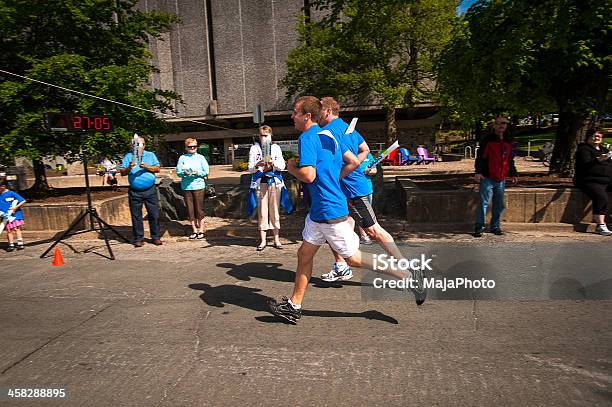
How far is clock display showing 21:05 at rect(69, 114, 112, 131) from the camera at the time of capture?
7229 millimetres

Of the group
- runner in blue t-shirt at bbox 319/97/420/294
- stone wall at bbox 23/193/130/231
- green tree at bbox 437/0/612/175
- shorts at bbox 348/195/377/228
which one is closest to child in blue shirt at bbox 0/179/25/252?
stone wall at bbox 23/193/130/231

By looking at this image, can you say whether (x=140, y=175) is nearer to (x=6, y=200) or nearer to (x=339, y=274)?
(x=6, y=200)

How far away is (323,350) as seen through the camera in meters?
3.60

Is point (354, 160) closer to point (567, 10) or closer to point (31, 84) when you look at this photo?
point (567, 10)

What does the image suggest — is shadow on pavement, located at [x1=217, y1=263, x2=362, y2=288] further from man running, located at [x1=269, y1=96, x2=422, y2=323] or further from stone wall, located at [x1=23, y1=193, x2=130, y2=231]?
stone wall, located at [x1=23, y1=193, x2=130, y2=231]

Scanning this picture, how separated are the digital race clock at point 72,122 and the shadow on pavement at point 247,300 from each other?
12.2ft

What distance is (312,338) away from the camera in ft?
12.6

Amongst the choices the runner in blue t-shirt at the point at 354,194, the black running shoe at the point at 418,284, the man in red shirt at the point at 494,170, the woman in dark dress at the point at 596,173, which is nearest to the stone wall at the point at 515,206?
the woman in dark dress at the point at 596,173

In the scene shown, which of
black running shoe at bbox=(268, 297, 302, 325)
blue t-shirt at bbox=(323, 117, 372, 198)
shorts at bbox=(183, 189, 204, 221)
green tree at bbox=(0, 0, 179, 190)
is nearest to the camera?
black running shoe at bbox=(268, 297, 302, 325)

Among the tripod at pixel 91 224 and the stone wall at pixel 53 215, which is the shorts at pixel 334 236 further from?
the stone wall at pixel 53 215

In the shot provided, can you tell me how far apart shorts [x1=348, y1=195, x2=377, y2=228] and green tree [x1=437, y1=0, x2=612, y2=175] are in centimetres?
505

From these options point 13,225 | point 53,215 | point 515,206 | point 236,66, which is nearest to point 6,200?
point 13,225

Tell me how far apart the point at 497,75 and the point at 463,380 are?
8029 millimetres

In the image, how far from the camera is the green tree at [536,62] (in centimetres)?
767
